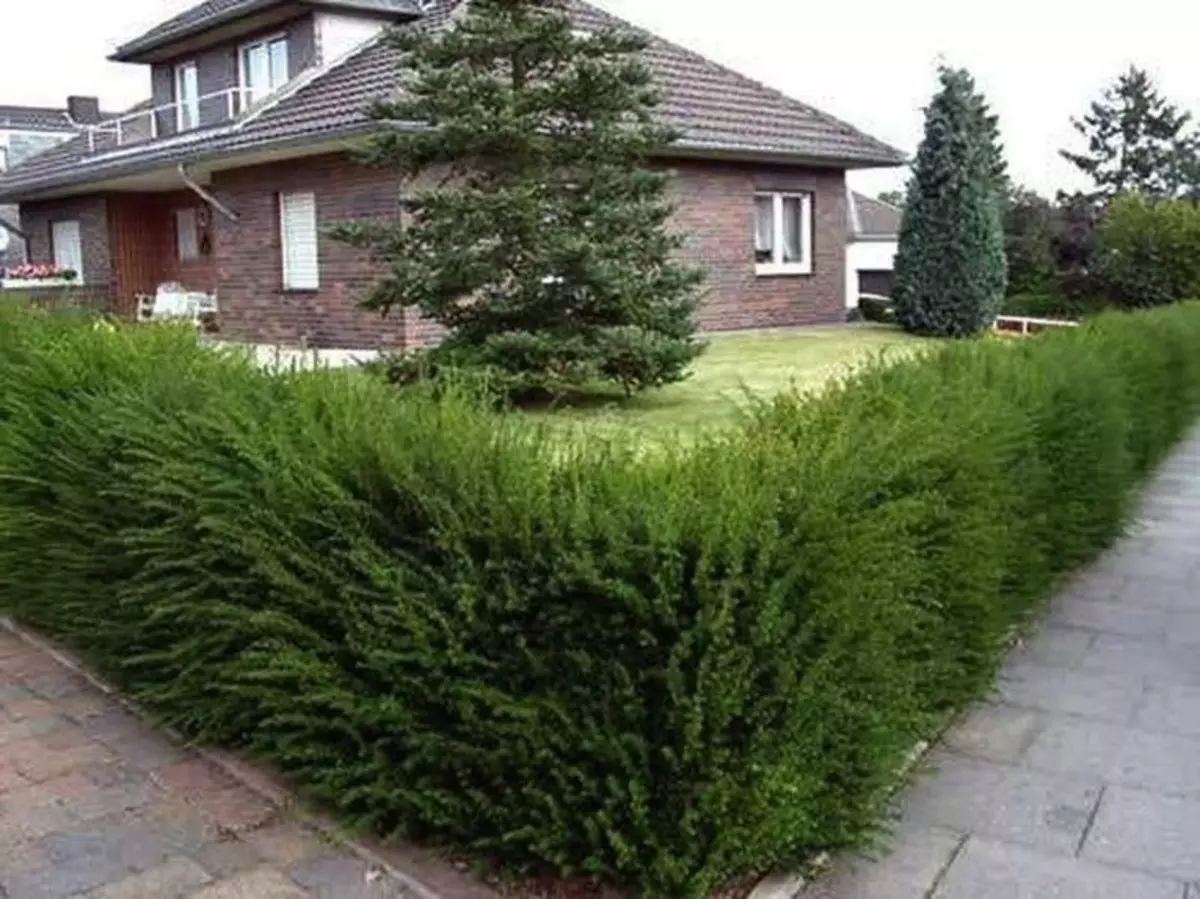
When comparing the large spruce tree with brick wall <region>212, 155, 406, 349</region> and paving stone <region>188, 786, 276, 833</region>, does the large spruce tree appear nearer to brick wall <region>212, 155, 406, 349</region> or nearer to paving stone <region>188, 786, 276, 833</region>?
brick wall <region>212, 155, 406, 349</region>

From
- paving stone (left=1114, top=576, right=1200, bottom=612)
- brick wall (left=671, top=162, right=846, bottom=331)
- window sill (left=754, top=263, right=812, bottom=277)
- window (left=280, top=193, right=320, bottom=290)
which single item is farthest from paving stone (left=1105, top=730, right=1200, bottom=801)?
window sill (left=754, top=263, right=812, bottom=277)

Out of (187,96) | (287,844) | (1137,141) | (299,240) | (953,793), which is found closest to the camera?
(287,844)

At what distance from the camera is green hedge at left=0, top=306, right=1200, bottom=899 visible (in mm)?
2828

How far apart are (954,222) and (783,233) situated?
3034 millimetres

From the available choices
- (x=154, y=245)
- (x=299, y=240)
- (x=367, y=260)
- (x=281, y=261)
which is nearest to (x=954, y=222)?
(x=367, y=260)

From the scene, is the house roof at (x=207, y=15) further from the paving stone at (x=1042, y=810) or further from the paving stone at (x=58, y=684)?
the paving stone at (x=1042, y=810)

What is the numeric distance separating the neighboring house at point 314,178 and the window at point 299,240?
3 cm

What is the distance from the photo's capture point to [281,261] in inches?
703

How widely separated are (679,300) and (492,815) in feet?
25.1

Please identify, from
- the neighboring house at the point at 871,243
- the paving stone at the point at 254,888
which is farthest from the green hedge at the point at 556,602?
the neighboring house at the point at 871,243

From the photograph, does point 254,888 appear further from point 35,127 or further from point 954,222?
point 35,127

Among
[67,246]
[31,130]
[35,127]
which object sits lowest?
[67,246]

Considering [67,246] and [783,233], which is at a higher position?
[67,246]

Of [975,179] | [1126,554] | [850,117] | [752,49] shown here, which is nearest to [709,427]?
[1126,554]
